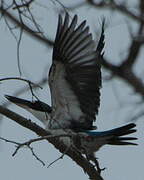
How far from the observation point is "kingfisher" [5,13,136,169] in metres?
4.11

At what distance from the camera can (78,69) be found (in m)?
4.28

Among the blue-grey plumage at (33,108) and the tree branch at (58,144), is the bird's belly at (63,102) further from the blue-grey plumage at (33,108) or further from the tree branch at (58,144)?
the tree branch at (58,144)

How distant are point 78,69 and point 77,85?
0.32 ft

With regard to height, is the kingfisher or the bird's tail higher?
the kingfisher

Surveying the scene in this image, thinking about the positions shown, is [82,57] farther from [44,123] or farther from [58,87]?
[44,123]

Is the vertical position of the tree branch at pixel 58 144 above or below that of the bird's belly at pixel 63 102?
below

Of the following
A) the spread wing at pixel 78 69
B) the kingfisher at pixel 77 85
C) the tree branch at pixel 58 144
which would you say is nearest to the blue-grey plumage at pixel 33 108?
the kingfisher at pixel 77 85


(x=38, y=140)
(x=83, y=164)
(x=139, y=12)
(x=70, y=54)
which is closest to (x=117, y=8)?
(x=139, y=12)

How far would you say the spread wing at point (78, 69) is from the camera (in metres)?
4.15

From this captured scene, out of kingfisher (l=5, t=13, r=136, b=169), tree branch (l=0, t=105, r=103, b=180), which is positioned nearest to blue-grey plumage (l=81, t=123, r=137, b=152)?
kingfisher (l=5, t=13, r=136, b=169)

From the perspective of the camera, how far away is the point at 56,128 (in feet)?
14.5

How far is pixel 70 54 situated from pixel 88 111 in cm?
35

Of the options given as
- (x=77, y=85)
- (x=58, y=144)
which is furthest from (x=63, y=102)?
(x=58, y=144)

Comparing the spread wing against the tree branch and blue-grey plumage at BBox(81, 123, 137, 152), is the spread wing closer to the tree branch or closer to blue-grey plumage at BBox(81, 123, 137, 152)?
blue-grey plumage at BBox(81, 123, 137, 152)
